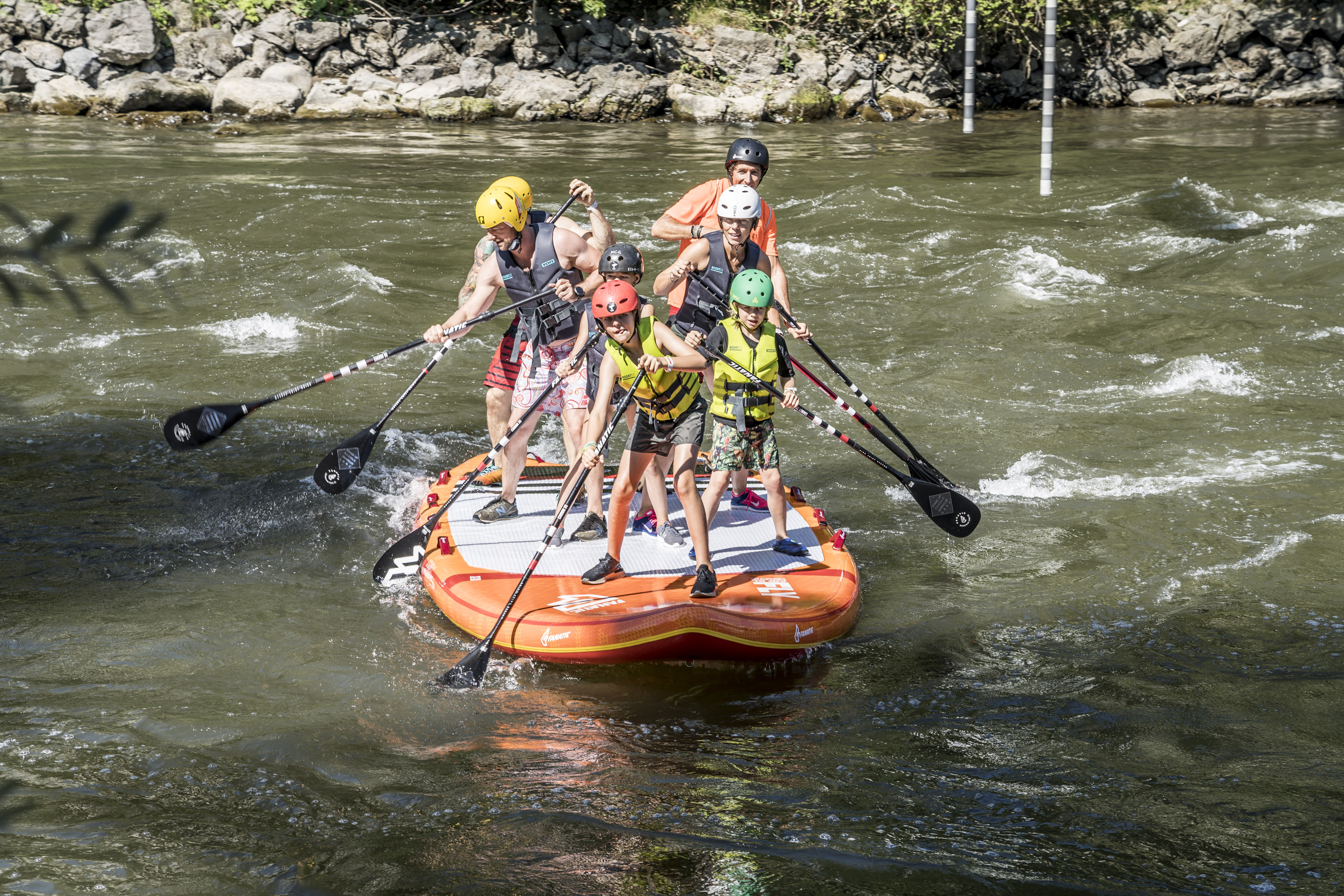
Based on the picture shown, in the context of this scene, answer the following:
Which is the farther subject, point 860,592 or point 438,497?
point 438,497

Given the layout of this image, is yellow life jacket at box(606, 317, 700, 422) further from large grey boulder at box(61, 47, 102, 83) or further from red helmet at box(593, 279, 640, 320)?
large grey boulder at box(61, 47, 102, 83)

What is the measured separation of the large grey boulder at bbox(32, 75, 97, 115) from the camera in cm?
2380

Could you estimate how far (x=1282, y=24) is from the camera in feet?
87.8

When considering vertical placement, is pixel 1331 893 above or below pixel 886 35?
below

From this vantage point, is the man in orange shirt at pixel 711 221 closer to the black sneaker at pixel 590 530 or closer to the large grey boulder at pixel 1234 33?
the black sneaker at pixel 590 530

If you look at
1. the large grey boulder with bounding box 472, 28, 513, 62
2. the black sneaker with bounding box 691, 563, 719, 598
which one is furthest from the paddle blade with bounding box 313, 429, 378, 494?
the large grey boulder with bounding box 472, 28, 513, 62

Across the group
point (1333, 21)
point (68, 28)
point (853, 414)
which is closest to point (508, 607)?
point (853, 414)

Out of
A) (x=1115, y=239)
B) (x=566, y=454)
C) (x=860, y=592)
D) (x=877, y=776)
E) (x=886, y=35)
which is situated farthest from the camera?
(x=886, y=35)

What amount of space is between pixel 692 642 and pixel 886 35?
24641 millimetres

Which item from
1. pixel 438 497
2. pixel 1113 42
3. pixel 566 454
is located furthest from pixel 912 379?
pixel 1113 42

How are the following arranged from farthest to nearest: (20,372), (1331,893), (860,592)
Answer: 1. (20,372)
2. (860,592)
3. (1331,893)

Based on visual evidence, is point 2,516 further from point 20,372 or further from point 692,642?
point 692,642

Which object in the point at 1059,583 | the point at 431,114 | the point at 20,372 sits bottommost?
the point at 1059,583

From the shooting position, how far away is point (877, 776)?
4.62 m
